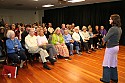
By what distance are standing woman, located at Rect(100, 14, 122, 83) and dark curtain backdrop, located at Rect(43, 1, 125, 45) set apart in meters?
5.86

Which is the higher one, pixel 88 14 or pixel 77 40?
pixel 88 14

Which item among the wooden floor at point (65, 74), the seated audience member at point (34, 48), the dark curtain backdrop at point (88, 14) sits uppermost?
the dark curtain backdrop at point (88, 14)

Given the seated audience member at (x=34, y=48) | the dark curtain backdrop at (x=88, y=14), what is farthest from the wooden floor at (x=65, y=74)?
the dark curtain backdrop at (x=88, y=14)

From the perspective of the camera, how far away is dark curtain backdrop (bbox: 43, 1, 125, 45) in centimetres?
886

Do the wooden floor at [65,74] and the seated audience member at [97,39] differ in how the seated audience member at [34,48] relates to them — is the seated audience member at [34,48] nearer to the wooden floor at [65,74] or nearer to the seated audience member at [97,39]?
the wooden floor at [65,74]

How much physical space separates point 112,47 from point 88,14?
7319 millimetres

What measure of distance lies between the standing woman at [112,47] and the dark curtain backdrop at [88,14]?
19.2 ft

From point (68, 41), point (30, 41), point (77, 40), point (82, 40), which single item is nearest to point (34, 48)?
point (30, 41)

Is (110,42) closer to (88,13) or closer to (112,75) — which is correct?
(112,75)

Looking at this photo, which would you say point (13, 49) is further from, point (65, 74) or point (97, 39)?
point (97, 39)

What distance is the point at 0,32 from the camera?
5504 millimetres

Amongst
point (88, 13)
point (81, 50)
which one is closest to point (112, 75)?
point (81, 50)

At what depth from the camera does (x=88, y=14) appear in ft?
33.2

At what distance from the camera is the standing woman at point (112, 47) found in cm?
300
